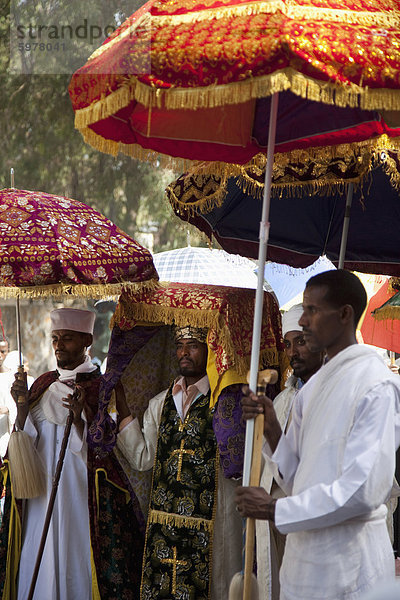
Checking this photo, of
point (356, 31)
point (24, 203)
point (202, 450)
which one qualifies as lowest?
point (202, 450)

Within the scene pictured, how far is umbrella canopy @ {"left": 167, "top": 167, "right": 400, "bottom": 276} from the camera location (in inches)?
224

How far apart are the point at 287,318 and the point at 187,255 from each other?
2.86 m

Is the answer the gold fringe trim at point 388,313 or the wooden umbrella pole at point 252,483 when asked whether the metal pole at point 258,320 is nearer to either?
the wooden umbrella pole at point 252,483

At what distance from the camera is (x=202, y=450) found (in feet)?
18.1

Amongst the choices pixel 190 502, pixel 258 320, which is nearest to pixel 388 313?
pixel 190 502

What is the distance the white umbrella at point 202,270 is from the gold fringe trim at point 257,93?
14.3 ft

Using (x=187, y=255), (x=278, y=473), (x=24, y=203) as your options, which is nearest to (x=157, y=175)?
(x=187, y=255)

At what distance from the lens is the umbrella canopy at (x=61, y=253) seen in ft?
16.0

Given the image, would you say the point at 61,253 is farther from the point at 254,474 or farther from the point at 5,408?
the point at 5,408

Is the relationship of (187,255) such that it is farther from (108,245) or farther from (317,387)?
(317,387)

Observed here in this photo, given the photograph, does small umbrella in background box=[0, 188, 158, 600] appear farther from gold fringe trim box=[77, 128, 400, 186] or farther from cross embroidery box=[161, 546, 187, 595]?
cross embroidery box=[161, 546, 187, 595]

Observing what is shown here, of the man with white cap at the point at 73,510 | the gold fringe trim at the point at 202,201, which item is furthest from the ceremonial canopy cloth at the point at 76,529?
the gold fringe trim at the point at 202,201

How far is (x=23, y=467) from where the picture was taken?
18.7 ft

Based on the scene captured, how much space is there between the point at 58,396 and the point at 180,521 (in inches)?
51.7
